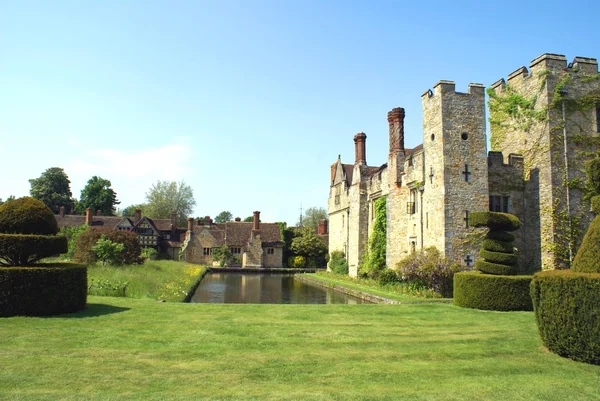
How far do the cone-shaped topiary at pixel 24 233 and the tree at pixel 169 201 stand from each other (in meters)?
62.9

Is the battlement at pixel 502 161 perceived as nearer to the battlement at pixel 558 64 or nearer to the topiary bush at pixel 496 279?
the battlement at pixel 558 64

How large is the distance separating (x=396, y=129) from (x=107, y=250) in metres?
17.8

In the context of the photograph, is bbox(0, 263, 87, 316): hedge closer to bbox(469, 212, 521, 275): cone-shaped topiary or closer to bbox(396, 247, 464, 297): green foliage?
bbox(469, 212, 521, 275): cone-shaped topiary

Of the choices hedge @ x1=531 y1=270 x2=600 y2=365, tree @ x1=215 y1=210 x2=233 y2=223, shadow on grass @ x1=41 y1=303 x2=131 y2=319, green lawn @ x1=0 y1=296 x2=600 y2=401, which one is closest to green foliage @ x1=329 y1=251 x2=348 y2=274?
green lawn @ x1=0 y1=296 x2=600 y2=401

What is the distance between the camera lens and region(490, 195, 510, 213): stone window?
2050 centimetres

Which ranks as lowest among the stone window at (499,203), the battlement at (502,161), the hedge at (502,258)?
the hedge at (502,258)

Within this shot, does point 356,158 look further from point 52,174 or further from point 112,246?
point 52,174

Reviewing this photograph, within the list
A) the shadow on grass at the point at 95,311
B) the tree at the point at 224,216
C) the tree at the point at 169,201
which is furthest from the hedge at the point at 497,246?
the tree at the point at 224,216

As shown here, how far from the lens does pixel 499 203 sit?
20.6 metres

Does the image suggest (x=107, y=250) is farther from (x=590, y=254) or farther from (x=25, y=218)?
(x=590, y=254)

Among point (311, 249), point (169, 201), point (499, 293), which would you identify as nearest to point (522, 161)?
point (499, 293)

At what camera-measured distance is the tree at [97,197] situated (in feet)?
241

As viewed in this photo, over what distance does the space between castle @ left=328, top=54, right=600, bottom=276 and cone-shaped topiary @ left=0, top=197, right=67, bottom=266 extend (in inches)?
590

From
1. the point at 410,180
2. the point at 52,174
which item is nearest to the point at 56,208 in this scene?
the point at 52,174
